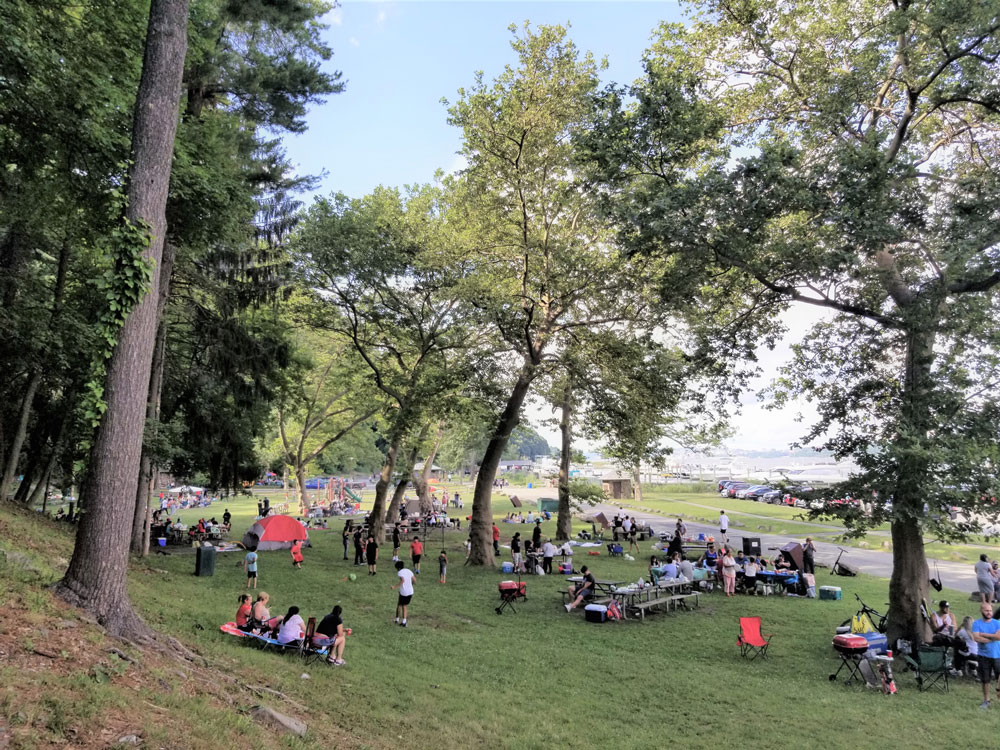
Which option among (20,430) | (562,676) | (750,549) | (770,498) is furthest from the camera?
(770,498)

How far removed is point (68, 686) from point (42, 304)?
47.3 ft

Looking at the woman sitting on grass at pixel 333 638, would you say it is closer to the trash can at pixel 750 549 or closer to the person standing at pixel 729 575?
the person standing at pixel 729 575

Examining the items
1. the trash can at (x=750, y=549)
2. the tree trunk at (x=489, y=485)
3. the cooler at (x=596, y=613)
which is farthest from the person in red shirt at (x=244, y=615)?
the trash can at (x=750, y=549)

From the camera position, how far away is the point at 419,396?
21.4 metres

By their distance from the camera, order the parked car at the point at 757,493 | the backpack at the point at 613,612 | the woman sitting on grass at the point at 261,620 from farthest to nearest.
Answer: the parked car at the point at 757,493 < the backpack at the point at 613,612 < the woman sitting on grass at the point at 261,620

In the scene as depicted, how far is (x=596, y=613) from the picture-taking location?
1431 cm

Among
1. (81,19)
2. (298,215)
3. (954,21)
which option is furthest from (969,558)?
(81,19)

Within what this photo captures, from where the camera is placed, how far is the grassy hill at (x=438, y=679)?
4984 millimetres

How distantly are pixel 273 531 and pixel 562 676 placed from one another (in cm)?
1552

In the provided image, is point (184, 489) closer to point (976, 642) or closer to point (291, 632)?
point (291, 632)

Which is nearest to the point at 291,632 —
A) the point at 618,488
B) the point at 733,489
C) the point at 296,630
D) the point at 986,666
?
the point at 296,630

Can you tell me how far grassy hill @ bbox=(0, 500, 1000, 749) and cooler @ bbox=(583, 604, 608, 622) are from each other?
26 centimetres

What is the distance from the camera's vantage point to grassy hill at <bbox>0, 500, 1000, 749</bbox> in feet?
16.4

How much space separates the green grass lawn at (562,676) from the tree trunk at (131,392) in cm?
221
